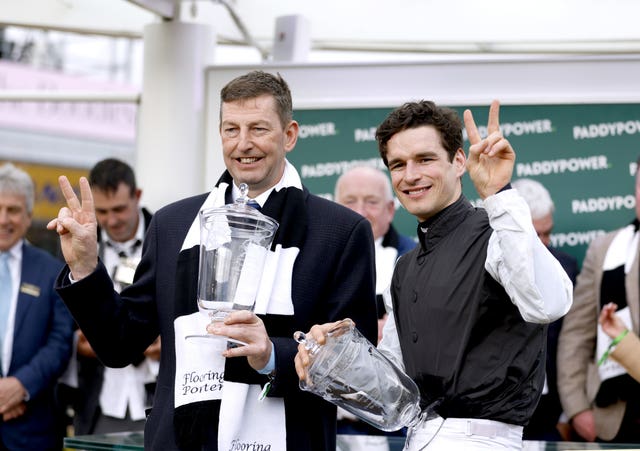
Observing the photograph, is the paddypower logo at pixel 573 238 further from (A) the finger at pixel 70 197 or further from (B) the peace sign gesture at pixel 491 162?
(A) the finger at pixel 70 197

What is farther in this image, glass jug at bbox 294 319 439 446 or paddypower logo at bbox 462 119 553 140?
paddypower logo at bbox 462 119 553 140

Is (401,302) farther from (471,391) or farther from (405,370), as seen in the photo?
(471,391)

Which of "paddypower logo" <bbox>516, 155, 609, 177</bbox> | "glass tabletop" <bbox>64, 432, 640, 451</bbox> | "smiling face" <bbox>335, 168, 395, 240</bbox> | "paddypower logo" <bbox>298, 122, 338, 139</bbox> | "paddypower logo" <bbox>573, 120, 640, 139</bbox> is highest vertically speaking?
"paddypower logo" <bbox>298, 122, 338, 139</bbox>

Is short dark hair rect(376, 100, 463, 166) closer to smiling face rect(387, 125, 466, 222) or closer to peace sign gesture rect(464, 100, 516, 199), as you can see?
smiling face rect(387, 125, 466, 222)

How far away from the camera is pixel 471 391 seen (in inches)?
112

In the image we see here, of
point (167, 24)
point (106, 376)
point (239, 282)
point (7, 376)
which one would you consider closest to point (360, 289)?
point (239, 282)

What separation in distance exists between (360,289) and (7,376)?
3120 mm

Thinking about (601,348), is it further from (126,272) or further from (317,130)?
(126,272)

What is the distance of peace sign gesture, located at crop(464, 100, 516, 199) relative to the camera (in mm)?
2807

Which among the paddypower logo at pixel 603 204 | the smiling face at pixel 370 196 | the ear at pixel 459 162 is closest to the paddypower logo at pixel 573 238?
the paddypower logo at pixel 603 204

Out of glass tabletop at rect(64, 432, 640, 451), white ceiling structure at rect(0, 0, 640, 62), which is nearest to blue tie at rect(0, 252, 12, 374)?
glass tabletop at rect(64, 432, 640, 451)

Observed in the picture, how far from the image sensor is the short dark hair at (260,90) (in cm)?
316

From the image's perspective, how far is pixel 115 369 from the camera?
5.61 m

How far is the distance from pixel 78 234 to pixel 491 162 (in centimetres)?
116
